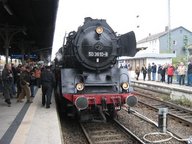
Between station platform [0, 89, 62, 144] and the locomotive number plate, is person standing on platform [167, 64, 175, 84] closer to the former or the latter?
station platform [0, 89, 62, 144]

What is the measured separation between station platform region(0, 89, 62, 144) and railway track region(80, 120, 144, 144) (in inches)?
39.9

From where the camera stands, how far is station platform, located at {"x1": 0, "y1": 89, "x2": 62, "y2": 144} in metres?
7.12

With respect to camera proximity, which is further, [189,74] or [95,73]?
[189,74]

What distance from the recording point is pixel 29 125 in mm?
8547

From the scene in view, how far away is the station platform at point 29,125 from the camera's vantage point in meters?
7.12

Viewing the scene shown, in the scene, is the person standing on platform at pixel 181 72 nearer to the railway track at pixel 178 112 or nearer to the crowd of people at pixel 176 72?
the crowd of people at pixel 176 72

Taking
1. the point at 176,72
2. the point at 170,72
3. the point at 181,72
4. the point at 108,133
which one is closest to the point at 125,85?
the point at 108,133

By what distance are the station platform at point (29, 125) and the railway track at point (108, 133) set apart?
1.01 metres

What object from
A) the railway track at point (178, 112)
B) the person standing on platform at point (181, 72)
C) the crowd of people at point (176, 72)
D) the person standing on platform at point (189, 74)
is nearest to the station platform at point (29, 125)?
the railway track at point (178, 112)

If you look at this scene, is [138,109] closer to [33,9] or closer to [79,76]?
[79,76]

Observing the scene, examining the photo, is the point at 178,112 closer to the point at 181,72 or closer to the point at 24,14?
the point at 24,14

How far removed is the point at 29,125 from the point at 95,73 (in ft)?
9.08

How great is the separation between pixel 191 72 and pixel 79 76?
11472 millimetres

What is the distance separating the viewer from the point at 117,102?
9820 millimetres
